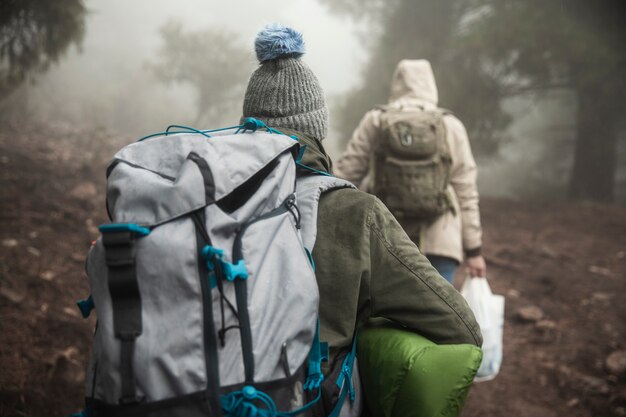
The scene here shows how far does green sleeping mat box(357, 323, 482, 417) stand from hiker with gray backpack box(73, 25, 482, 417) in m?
0.08

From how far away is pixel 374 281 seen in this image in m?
1.41

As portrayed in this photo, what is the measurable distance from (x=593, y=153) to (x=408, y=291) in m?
10.6

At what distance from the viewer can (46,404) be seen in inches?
121

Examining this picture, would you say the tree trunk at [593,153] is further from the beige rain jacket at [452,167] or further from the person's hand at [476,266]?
the person's hand at [476,266]

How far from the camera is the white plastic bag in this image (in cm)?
312

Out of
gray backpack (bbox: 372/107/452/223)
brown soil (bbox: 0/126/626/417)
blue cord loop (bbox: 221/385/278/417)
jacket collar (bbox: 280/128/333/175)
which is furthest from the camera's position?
brown soil (bbox: 0/126/626/417)

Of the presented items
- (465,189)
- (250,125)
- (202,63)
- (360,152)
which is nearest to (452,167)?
(465,189)

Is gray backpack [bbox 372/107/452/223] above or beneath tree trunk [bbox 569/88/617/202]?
above

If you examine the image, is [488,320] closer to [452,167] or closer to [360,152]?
[452,167]

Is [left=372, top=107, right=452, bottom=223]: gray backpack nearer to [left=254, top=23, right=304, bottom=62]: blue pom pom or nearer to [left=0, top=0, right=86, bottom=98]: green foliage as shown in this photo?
[left=254, top=23, right=304, bottom=62]: blue pom pom

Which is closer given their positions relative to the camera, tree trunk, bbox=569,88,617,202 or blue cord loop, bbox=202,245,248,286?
blue cord loop, bbox=202,245,248,286

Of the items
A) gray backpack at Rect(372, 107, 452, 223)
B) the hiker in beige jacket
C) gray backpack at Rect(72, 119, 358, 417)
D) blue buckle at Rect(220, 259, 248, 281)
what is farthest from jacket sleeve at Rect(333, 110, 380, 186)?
blue buckle at Rect(220, 259, 248, 281)

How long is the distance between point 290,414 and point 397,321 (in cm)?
46

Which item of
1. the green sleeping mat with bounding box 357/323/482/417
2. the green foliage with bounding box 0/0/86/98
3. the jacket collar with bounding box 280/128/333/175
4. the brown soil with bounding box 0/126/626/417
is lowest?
the brown soil with bounding box 0/126/626/417
